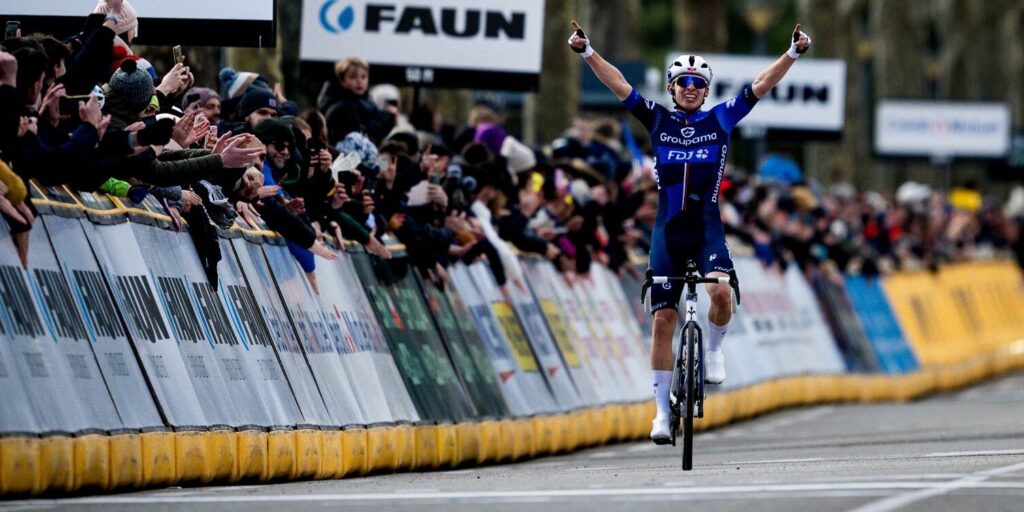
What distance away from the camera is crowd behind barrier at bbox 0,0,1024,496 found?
1204 cm

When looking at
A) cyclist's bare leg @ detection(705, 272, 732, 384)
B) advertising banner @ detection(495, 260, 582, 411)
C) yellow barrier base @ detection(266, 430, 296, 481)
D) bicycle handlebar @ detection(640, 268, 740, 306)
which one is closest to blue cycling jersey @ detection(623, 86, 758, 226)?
bicycle handlebar @ detection(640, 268, 740, 306)

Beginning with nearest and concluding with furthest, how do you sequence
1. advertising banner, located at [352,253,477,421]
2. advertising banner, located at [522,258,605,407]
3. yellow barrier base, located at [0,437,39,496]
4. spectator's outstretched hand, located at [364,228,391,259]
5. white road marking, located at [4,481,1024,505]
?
yellow barrier base, located at [0,437,39,496]
white road marking, located at [4,481,1024,505]
advertising banner, located at [352,253,477,421]
spectator's outstretched hand, located at [364,228,391,259]
advertising banner, located at [522,258,605,407]

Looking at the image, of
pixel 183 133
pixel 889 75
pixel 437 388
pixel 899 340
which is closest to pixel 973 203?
pixel 889 75

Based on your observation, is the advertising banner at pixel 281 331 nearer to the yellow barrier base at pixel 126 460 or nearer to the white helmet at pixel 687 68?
the yellow barrier base at pixel 126 460

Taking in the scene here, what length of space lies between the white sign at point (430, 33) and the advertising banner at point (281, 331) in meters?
6.68

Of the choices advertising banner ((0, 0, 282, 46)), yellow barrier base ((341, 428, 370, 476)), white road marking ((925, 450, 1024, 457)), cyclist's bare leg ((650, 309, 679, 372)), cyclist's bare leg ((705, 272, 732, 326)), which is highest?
advertising banner ((0, 0, 282, 46))

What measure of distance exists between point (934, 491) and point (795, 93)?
26.2 meters

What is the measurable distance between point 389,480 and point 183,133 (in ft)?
7.26

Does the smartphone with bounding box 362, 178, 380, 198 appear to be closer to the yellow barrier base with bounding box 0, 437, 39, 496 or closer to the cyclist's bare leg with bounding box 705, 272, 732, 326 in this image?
the cyclist's bare leg with bounding box 705, 272, 732, 326

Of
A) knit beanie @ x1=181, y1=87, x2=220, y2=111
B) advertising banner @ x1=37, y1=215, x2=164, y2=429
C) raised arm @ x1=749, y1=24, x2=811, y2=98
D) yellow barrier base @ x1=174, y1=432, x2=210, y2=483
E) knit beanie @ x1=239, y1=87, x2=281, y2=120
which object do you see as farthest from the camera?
knit beanie @ x1=239, y1=87, x2=281, y2=120

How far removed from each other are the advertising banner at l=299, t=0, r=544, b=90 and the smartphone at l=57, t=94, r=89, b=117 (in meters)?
8.48

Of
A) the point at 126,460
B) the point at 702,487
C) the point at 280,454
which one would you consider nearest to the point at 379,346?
the point at 280,454

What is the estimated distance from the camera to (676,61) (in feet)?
Answer: 50.2

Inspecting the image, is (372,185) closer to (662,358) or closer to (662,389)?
(662,358)
